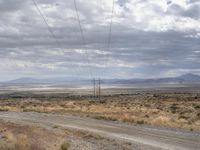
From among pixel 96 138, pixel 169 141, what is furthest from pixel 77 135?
pixel 169 141

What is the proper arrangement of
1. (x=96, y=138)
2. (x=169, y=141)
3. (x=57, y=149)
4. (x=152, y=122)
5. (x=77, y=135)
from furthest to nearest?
1. (x=152, y=122)
2. (x=77, y=135)
3. (x=96, y=138)
4. (x=169, y=141)
5. (x=57, y=149)

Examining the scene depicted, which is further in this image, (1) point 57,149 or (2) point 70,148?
(2) point 70,148

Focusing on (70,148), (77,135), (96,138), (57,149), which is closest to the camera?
(57,149)

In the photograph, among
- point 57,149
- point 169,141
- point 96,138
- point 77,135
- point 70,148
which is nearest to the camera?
point 57,149

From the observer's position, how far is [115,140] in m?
22.6

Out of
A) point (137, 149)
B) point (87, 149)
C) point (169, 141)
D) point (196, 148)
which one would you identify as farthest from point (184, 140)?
point (87, 149)

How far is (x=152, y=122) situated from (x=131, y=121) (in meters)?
2.48

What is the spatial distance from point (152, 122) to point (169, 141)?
46.4ft

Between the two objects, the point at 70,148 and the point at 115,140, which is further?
the point at 115,140

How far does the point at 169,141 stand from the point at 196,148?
2697mm

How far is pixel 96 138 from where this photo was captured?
77.6 feet

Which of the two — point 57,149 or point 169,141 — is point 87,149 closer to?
point 57,149

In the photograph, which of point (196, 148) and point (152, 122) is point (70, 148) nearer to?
point (196, 148)

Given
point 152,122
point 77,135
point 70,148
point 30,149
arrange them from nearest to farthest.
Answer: point 30,149 < point 70,148 < point 77,135 < point 152,122
